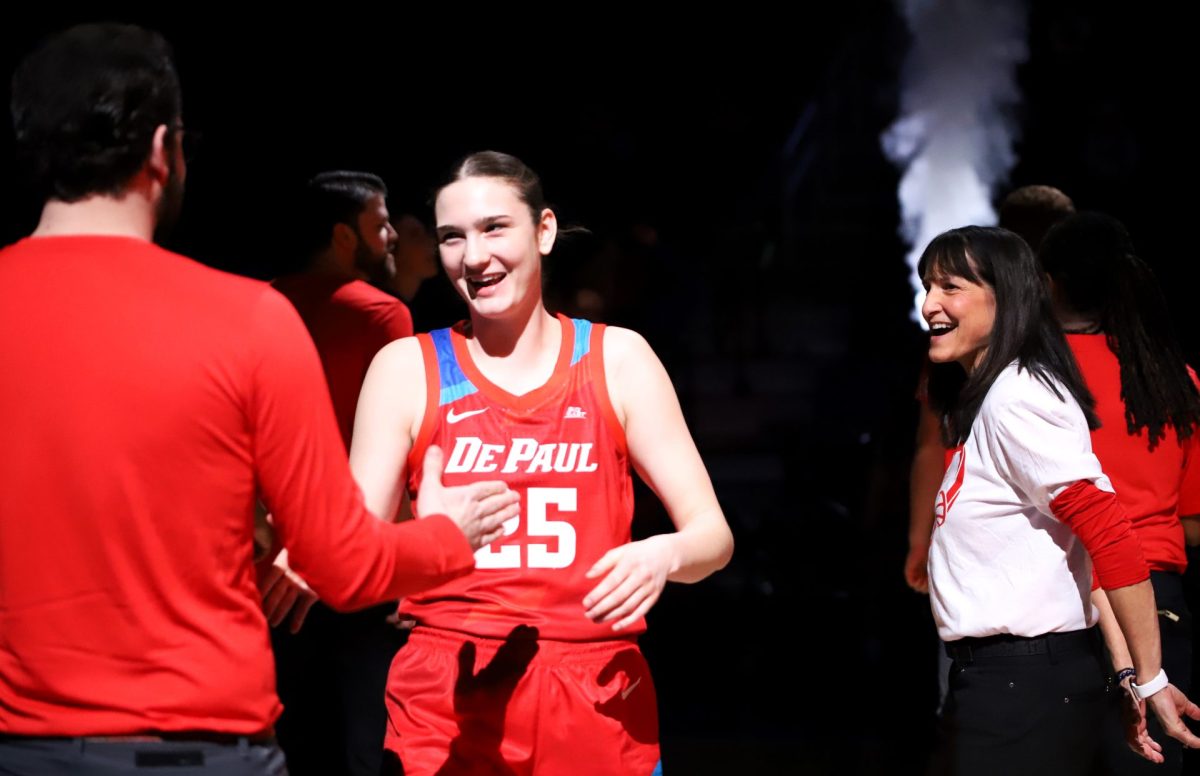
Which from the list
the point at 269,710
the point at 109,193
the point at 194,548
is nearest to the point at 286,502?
the point at 194,548

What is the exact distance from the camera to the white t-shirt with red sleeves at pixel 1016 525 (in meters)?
2.14

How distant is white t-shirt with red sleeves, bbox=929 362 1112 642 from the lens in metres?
2.14

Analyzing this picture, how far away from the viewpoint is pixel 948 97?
7.77 metres

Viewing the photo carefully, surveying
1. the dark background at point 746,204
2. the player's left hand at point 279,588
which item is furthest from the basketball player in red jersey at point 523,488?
the dark background at point 746,204

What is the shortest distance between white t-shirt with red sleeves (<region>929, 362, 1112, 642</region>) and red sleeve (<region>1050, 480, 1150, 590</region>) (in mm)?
23

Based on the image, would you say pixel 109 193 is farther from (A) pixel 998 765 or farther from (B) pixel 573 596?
(A) pixel 998 765

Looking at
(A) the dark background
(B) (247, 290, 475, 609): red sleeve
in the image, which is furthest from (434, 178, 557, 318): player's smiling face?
(A) the dark background

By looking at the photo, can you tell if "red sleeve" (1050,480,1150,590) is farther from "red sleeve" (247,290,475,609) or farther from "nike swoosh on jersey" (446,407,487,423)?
"red sleeve" (247,290,475,609)

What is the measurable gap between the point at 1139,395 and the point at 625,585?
1.43 metres

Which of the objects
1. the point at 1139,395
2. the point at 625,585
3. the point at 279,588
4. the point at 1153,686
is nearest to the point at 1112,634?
the point at 1153,686

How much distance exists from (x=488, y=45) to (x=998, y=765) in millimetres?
5291

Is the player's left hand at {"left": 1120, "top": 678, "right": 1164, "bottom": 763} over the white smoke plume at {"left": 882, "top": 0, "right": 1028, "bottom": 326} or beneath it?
beneath

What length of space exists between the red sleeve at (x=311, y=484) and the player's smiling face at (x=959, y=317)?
1197 mm

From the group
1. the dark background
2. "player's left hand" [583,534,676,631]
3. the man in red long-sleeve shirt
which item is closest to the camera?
the man in red long-sleeve shirt
